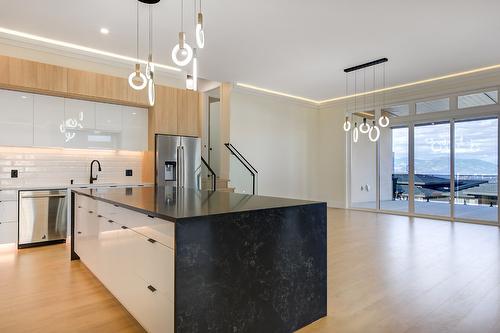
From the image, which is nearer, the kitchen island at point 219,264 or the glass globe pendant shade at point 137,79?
the kitchen island at point 219,264

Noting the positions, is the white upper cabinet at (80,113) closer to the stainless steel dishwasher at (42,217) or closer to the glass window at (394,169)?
the stainless steel dishwasher at (42,217)

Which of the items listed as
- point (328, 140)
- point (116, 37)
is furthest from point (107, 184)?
point (328, 140)

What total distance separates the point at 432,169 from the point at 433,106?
5.00 feet

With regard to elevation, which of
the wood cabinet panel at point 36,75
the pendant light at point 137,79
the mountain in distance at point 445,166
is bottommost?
the mountain in distance at point 445,166

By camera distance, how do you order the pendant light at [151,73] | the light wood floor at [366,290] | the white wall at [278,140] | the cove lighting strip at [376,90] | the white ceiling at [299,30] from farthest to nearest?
the white wall at [278,140] < the cove lighting strip at [376,90] < the white ceiling at [299,30] < the pendant light at [151,73] < the light wood floor at [366,290]

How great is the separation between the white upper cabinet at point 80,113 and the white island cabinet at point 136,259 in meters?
2.52

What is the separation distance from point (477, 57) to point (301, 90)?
3.76 meters

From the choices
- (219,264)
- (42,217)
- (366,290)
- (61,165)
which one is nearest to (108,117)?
(61,165)

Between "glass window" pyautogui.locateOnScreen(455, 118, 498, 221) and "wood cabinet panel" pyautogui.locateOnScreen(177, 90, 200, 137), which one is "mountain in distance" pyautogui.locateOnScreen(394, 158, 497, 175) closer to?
"glass window" pyautogui.locateOnScreen(455, 118, 498, 221)

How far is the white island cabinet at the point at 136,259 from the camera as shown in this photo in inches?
67.8

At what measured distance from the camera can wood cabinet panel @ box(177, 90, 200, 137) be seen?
6.19 meters

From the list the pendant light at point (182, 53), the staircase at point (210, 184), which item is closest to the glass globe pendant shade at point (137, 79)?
the pendant light at point (182, 53)

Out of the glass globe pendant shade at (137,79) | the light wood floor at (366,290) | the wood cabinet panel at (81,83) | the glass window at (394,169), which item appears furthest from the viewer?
the glass window at (394,169)

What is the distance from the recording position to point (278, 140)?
871 centimetres
